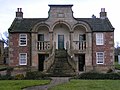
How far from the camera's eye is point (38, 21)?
47438mm

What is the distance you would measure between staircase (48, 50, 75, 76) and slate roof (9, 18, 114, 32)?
19.3 feet

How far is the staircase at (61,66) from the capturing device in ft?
128

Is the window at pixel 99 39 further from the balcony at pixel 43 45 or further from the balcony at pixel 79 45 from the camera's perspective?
the balcony at pixel 43 45

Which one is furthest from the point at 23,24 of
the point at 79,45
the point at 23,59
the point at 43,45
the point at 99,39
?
the point at 99,39

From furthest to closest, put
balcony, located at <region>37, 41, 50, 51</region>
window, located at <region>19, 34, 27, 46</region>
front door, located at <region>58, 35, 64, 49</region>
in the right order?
1. front door, located at <region>58, 35, 64, 49</region>
2. window, located at <region>19, 34, 27, 46</region>
3. balcony, located at <region>37, 41, 50, 51</region>

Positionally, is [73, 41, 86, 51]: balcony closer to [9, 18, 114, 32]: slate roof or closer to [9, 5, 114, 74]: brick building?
[9, 5, 114, 74]: brick building

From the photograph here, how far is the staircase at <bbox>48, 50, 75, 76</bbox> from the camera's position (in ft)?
128

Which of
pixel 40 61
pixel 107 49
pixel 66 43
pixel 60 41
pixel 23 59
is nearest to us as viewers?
pixel 107 49

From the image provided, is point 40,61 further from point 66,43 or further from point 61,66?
point 61,66

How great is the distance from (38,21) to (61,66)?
9447 millimetres

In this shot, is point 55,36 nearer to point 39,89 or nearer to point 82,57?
point 82,57

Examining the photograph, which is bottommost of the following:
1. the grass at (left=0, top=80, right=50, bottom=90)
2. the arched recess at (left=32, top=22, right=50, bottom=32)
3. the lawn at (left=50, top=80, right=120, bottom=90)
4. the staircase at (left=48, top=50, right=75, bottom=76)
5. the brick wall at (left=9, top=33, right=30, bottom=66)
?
the lawn at (left=50, top=80, right=120, bottom=90)

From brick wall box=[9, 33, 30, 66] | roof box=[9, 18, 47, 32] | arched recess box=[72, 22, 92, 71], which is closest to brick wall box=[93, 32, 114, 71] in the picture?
arched recess box=[72, 22, 92, 71]

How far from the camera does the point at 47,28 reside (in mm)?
47750
